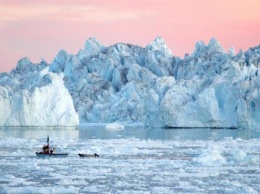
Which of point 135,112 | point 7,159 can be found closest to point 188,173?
point 7,159

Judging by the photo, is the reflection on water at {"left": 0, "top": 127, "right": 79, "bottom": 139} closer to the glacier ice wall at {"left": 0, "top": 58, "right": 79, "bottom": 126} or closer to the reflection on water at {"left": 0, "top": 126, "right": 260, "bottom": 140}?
the reflection on water at {"left": 0, "top": 126, "right": 260, "bottom": 140}

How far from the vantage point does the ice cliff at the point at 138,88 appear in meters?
56.8

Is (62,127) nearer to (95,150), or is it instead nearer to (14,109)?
(14,109)

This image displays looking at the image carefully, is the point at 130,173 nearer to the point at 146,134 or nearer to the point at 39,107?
the point at 146,134

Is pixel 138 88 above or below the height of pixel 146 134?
above

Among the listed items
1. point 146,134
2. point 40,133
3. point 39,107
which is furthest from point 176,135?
point 39,107

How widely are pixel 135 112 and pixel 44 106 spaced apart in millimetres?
14313

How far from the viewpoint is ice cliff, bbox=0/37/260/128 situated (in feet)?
186

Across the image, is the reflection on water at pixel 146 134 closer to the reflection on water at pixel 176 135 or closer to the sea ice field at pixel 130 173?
the reflection on water at pixel 176 135

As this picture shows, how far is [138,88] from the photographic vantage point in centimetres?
7750

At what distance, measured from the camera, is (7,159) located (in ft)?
77.7

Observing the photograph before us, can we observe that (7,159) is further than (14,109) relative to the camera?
No

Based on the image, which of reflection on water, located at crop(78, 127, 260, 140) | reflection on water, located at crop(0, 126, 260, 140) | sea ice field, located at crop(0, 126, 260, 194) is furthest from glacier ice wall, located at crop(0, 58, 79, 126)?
sea ice field, located at crop(0, 126, 260, 194)

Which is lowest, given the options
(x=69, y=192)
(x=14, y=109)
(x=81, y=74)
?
(x=69, y=192)
